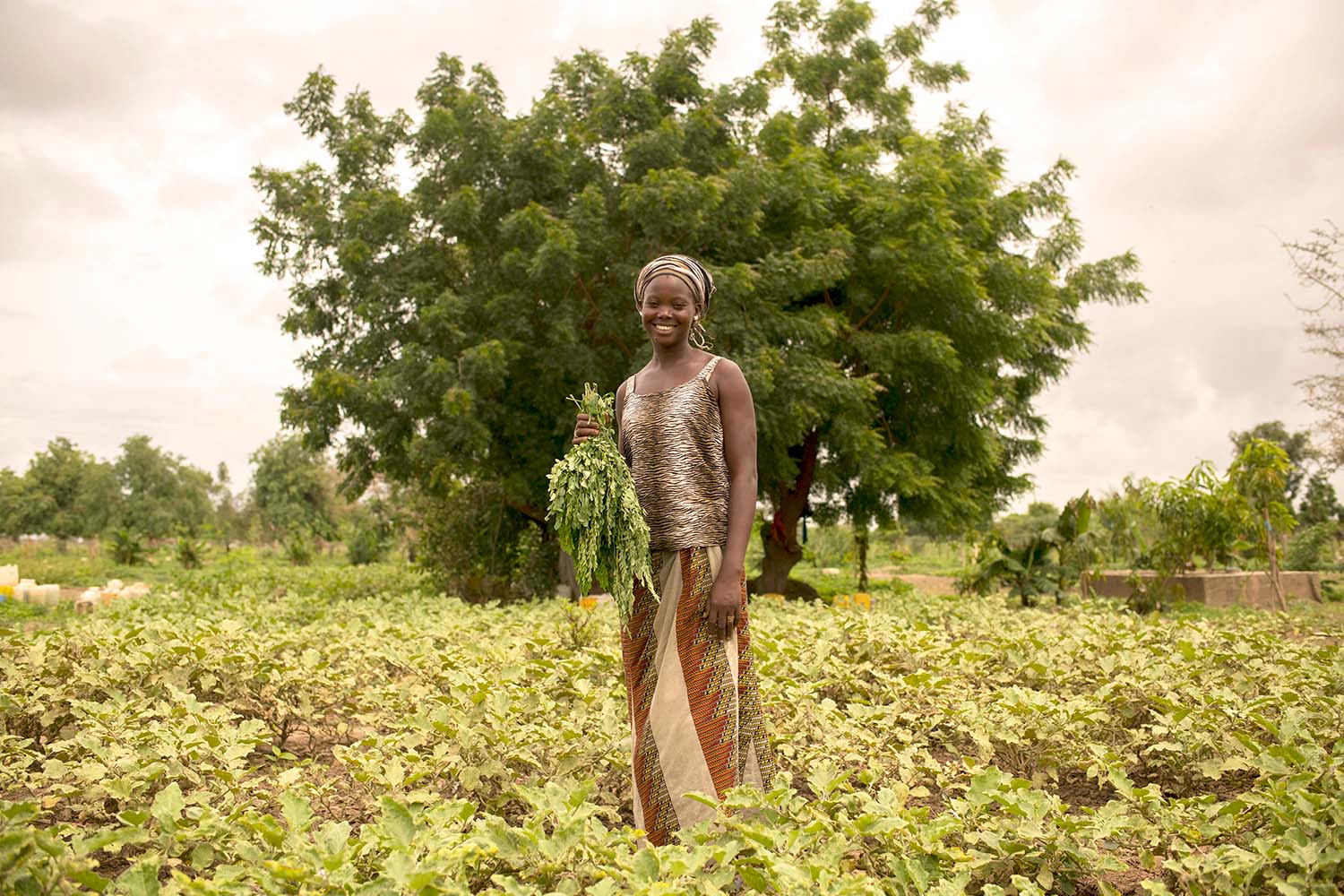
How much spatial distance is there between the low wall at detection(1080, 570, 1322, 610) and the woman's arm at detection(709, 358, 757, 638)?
10.9 m

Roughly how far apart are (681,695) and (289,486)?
4921cm

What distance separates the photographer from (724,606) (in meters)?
3.13

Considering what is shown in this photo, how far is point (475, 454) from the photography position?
1135 centimetres

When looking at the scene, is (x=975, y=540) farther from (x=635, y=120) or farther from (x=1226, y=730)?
(x=1226, y=730)

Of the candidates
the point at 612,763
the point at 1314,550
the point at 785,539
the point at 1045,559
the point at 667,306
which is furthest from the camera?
the point at 1314,550

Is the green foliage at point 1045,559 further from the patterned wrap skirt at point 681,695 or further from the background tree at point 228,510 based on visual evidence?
the background tree at point 228,510

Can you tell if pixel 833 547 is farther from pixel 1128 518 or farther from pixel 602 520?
pixel 602 520

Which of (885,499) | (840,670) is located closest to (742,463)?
(840,670)

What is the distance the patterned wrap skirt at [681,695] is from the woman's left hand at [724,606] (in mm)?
27

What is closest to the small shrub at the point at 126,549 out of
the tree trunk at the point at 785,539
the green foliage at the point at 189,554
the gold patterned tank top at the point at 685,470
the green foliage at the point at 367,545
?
the green foliage at the point at 189,554

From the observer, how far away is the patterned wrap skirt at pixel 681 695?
3.14 m

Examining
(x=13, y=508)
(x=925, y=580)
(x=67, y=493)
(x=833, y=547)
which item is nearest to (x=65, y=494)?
(x=67, y=493)

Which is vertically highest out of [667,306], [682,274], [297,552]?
[682,274]

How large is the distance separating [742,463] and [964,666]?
260 cm
